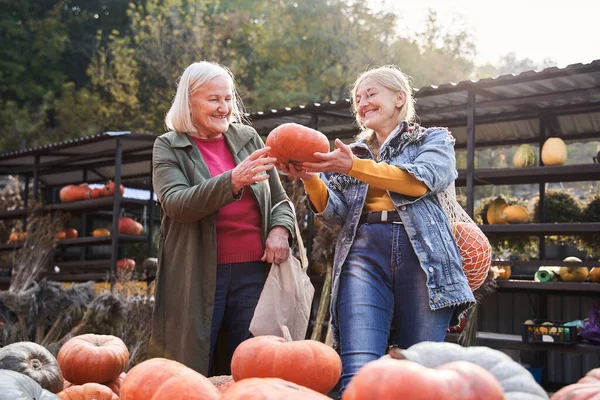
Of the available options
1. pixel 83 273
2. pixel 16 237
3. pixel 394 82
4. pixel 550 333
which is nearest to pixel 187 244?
pixel 394 82

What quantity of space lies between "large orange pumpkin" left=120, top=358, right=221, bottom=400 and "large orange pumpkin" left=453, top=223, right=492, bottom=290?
4.75 ft

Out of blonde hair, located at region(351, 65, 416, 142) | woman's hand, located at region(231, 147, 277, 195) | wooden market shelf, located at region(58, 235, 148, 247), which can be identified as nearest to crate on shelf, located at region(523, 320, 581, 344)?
blonde hair, located at region(351, 65, 416, 142)

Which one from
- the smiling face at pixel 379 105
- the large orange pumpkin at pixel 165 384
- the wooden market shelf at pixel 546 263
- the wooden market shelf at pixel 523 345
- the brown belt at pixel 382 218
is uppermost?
the smiling face at pixel 379 105

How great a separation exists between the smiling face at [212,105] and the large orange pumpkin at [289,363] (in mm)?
1402

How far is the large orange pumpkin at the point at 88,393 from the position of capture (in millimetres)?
2865

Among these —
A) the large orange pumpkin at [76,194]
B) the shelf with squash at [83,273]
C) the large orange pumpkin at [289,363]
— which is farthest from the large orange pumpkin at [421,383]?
the large orange pumpkin at [76,194]

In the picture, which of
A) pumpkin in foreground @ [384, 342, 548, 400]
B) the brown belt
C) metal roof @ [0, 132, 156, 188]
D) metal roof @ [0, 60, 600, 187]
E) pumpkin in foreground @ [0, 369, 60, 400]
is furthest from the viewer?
metal roof @ [0, 132, 156, 188]

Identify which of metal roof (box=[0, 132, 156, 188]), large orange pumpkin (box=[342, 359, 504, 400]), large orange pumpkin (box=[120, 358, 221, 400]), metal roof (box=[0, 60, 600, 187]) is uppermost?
metal roof (box=[0, 60, 600, 187])

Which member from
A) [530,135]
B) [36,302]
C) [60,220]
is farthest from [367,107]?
[60,220]

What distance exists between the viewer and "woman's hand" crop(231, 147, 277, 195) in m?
3.03

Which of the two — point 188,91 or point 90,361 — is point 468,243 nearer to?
point 188,91

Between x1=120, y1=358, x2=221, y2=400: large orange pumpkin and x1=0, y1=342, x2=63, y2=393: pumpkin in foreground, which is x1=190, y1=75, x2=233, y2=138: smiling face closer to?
x1=0, y1=342, x2=63, y2=393: pumpkin in foreground

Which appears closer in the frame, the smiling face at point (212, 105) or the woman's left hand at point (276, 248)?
the woman's left hand at point (276, 248)

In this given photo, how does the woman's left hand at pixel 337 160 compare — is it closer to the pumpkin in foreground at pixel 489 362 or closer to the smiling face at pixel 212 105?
the smiling face at pixel 212 105
